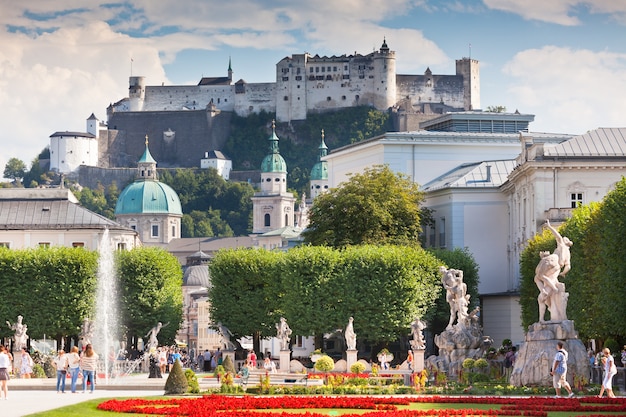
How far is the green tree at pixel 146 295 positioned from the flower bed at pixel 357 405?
4254 cm

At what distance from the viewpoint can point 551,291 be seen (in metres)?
48.8

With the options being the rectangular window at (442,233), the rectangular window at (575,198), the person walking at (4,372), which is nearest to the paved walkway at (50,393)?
the person walking at (4,372)

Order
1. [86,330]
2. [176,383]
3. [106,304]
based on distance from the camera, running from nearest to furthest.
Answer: [176,383], [86,330], [106,304]

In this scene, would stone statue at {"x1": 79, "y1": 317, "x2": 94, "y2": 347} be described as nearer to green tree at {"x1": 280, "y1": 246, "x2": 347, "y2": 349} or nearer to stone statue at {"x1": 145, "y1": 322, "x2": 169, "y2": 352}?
stone statue at {"x1": 145, "y1": 322, "x2": 169, "y2": 352}

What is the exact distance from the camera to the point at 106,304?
278 ft

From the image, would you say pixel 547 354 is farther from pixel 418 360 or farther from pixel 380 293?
pixel 380 293

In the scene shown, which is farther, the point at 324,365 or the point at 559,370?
the point at 324,365

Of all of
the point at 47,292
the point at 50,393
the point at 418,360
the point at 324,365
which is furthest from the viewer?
the point at 47,292

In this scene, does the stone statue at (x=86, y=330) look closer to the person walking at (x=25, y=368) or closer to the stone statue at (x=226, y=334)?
the stone statue at (x=226, y=334)

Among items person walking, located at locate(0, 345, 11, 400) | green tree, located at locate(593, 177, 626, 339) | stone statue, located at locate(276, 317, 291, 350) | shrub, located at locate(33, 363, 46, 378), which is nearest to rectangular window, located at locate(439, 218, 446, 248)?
stone statue, located at locate(276, 317, 291, 350)

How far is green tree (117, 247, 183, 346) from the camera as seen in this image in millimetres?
87375

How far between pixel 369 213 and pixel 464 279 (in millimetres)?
7593

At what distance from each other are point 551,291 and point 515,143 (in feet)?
185

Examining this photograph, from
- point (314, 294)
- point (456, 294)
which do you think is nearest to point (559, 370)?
point (456, 294)
